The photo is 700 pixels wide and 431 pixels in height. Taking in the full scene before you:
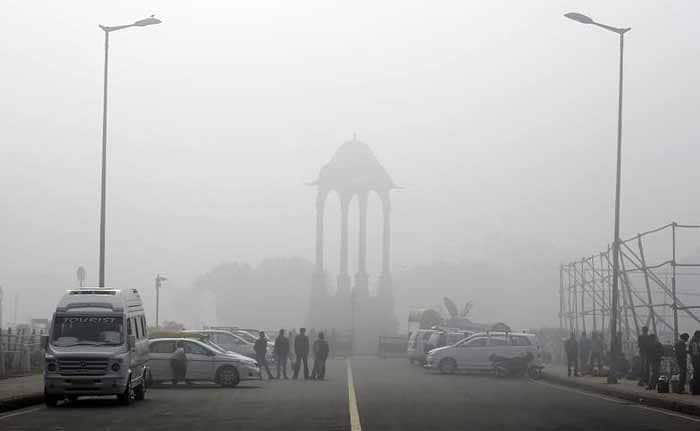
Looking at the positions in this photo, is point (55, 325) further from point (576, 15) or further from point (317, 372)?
point (576, 15)

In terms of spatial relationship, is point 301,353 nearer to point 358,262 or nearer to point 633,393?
point 633,393

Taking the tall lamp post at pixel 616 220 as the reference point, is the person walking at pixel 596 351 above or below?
below

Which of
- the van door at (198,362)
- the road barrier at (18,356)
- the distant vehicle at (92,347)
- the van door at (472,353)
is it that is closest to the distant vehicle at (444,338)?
the van door at (472,353)

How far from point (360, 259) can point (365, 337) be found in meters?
7.07

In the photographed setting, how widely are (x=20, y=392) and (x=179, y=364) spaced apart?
7.13 metres

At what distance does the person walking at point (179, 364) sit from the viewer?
33.5m

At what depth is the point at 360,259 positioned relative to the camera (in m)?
92.8

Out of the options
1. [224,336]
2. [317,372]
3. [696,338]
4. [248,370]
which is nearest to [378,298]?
[224,336]

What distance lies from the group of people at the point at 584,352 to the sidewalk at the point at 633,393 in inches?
28.4

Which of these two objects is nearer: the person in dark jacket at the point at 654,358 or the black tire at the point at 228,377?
the person in dark jacket at the point at 654,358

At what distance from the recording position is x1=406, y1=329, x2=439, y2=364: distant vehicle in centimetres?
5366

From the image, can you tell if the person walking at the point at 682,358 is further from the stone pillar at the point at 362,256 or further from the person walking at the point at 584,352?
the stone pillar at the point at 362,256

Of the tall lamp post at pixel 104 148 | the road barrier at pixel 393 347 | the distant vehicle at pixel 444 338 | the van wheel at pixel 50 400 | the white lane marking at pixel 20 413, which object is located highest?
the tall lamp post at pixel 104 148

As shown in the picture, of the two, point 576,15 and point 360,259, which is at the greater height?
point 576,15
